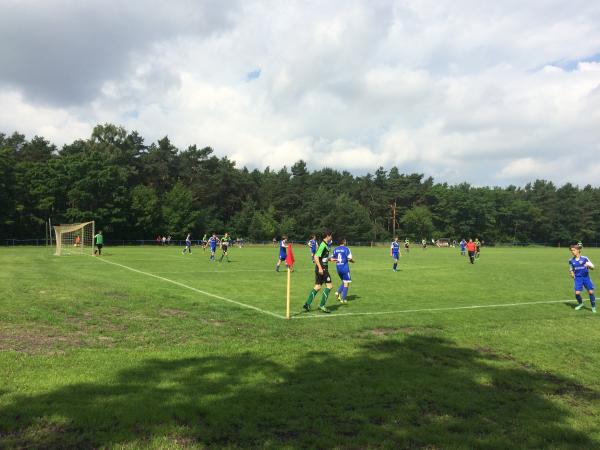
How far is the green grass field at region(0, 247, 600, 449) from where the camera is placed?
4711 millimetres

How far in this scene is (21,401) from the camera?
514cm

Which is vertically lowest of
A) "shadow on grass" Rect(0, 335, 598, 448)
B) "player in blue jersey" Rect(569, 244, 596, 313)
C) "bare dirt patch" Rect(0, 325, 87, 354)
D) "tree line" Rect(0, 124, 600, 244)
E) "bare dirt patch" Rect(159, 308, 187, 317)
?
"shadow on grass" Rect(0, 335, 598, 448)

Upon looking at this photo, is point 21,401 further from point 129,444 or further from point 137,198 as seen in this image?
point 137,198

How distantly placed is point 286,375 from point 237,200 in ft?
289

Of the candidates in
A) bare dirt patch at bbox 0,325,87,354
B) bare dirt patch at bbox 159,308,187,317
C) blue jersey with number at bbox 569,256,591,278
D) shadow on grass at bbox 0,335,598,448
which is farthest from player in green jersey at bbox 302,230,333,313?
blue jersey with number at bbox 569,256,591,278

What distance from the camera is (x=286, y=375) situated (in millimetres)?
6535

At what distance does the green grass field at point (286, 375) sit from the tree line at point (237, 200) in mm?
59308

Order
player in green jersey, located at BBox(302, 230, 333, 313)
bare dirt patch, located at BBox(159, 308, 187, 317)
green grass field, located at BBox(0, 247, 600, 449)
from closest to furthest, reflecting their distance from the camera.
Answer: green grass field, located at BBox(0, 247, 600, 449) → bare dirt patch, located at BBox(159, 308, 187, 317) → player in green jersey, located at BBox(302, 230, 333, 313)

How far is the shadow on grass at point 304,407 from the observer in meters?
4.56

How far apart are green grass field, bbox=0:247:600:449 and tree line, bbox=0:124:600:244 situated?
5931 cm

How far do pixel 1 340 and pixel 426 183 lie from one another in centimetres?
12223

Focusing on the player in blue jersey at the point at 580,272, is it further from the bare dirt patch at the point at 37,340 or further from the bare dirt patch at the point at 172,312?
the bare dirt patch at the point at 37,340

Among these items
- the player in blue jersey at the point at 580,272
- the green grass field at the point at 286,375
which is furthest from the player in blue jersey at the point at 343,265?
the player in blue jersey at the point at 580,272

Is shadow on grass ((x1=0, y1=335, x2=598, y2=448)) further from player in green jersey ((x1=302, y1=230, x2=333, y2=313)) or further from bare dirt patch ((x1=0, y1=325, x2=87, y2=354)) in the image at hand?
player in green jersey ((x1=302, y1=230, x2=333, y2=313))
